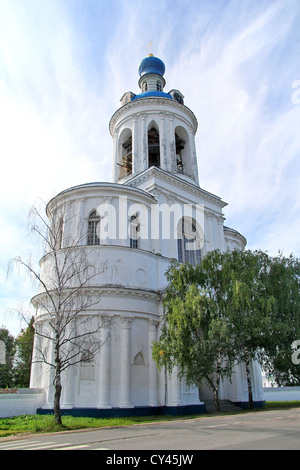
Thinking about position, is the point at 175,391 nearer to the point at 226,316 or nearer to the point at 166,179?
the point at 226,316

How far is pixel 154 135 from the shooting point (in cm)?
3195

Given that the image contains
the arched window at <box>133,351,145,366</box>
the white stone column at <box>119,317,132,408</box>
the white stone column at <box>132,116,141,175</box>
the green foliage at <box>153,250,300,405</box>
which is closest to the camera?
the green foliage at <box>153,250,300,405</box>

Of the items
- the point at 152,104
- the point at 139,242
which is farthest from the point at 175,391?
the point at 152,104

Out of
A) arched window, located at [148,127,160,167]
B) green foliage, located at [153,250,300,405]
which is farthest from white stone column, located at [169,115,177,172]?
green foliage, located at [153,250,300,405]

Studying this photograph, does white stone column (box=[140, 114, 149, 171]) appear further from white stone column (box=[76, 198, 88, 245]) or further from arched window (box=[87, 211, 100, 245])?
white stone column (box=[76, 198, 88, 245])

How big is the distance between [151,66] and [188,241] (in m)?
18.6

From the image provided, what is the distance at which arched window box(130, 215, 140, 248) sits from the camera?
81.6 feet

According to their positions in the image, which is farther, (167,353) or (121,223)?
(121,223)

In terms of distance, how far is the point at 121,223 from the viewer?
2428 cm

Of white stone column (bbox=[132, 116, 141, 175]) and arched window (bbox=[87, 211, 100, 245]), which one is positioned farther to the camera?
white stone column (bbox=[132, 116, 141, 175])
